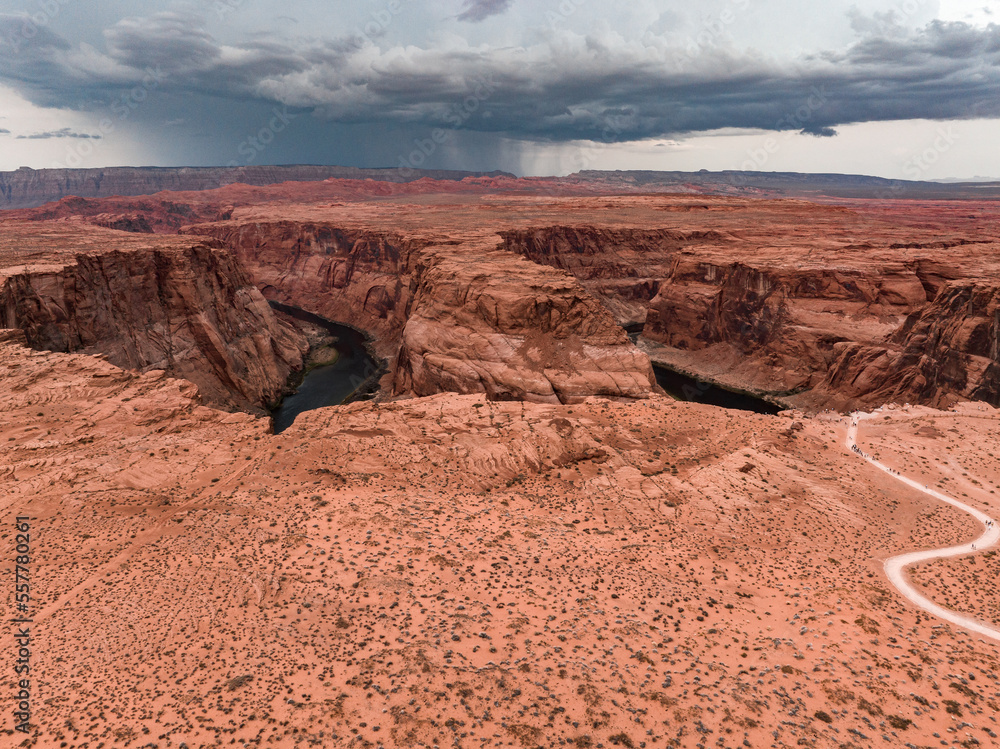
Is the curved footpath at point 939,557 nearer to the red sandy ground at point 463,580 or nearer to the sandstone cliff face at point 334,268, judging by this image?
the red sandy ground at point 463,580

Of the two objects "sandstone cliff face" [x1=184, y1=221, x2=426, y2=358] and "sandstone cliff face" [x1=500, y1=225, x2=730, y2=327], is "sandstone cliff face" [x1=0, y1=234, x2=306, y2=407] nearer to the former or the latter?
"sandstone cliff face" [x1=184, y1=221, x2=426, y2=358]

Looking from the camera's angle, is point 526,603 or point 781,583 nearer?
point 526,603

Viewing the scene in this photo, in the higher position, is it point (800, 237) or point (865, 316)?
point (800, 237)

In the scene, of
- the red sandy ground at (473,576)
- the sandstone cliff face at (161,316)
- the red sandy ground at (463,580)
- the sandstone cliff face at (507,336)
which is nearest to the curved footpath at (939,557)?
the red sandy ground at (473,576)

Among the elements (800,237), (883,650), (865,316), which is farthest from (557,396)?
(800,237)

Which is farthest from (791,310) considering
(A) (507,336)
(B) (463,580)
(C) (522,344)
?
(B) (463,580)

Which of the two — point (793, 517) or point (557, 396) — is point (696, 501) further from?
point (557, 396)

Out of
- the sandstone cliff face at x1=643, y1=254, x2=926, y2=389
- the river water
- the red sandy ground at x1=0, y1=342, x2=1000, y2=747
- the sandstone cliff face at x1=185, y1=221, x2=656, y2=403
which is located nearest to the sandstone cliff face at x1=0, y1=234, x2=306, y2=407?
the river water

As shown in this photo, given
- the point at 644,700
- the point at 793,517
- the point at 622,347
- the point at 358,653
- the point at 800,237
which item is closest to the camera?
the point at 644,700

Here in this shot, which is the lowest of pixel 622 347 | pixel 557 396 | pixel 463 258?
pixel 557 396
